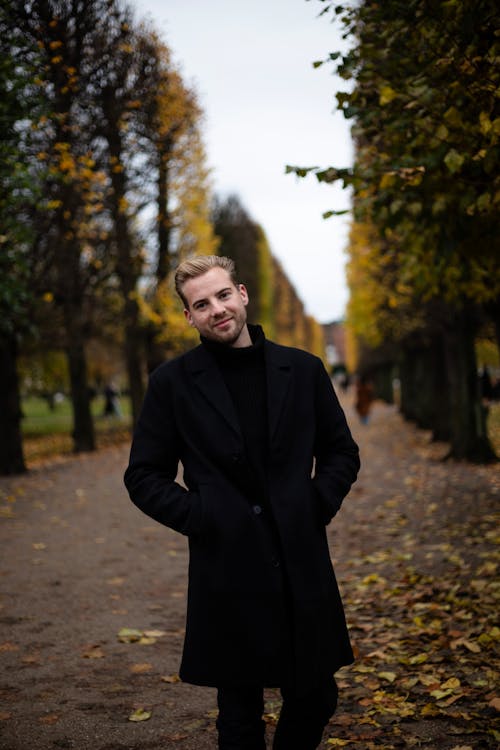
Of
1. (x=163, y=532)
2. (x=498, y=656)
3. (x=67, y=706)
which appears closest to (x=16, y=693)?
(x=67, y=706)

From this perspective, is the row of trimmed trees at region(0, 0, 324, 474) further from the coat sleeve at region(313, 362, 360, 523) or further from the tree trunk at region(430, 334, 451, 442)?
the tree trunk at region(430, 334, 451, 442)

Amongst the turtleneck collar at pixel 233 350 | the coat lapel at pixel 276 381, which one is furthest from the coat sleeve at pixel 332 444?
the turtleneck collar at pixel 233 350

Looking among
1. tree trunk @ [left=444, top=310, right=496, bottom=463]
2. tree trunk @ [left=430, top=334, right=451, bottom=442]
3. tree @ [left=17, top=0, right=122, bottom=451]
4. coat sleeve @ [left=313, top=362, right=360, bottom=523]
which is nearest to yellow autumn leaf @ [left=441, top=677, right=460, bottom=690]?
coat sleeve @ [left=313, top=362, right=360, bottom=523]

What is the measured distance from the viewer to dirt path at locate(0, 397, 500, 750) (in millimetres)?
4055

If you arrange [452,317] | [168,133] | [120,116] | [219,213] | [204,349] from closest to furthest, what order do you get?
[204,349] < [452,317] < [120,116] < [168,133] < [219,213]

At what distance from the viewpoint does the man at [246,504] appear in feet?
9.12

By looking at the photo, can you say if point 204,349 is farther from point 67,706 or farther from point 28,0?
point 28,0

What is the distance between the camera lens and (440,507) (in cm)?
1082

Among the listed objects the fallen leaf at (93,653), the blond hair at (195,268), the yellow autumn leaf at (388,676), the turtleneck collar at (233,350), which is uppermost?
the blond hair at (195,268)

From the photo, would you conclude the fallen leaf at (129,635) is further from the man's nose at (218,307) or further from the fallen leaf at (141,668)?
the man's nose at (218,307)

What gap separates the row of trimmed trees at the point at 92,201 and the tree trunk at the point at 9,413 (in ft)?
0.07

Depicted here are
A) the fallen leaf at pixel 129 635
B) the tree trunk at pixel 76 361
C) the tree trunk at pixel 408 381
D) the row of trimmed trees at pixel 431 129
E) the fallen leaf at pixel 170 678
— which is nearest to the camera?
the fallen leaf at pixel 170 678

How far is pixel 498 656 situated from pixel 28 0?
1284 cm

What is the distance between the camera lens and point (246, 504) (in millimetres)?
2801
